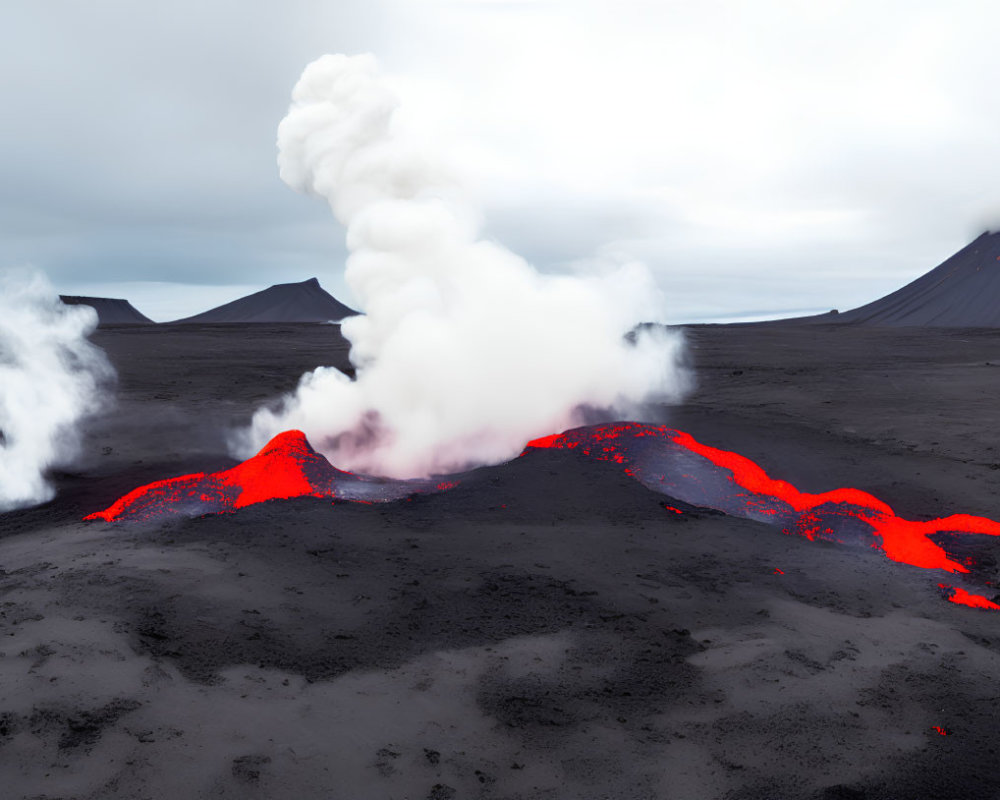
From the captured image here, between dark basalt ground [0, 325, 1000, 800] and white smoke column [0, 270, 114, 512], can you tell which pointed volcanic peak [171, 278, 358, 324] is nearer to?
white smoke column [0, 270, 114, 512]

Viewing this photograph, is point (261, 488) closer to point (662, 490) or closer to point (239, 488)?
point (239, 488)

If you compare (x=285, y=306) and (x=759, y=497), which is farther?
(x=285, y=306)

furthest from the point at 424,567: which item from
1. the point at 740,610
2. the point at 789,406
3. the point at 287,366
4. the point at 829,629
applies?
the point at 287,366

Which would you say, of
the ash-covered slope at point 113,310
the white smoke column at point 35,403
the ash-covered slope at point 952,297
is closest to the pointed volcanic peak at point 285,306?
the ash-covered slope at point 113,310

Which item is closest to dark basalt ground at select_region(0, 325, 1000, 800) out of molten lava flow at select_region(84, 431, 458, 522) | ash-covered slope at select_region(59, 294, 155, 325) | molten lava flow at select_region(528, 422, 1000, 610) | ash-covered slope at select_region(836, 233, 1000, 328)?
molten lava flow at select_region(528, 422, 1000, 610)

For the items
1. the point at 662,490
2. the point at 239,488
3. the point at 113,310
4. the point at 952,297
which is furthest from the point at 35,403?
the point at 113,310

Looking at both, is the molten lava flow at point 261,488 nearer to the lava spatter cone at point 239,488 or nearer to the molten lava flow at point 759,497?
the lava spatter cone at point 239,488
